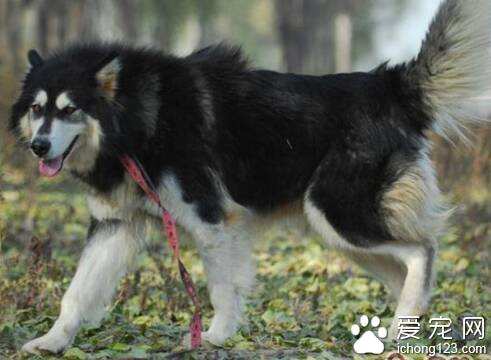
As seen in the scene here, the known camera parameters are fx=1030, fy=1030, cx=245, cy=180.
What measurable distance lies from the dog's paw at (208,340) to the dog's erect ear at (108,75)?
1.60 metres

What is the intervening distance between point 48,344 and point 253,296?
2.93 meters

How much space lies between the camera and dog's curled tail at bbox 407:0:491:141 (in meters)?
6.92

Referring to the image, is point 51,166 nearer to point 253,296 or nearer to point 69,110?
point 69,110

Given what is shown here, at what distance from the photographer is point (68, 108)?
632 cm

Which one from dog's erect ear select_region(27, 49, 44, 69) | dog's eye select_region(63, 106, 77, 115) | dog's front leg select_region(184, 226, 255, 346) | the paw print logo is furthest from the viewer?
dog's erect ear select_region(27, 49, 44, 69)

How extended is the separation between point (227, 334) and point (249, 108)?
4.91 feet

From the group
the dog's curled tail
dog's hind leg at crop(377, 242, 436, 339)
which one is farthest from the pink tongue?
the dog's curled tail

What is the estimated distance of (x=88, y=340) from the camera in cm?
656

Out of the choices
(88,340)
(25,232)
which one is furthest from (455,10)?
(25,232)

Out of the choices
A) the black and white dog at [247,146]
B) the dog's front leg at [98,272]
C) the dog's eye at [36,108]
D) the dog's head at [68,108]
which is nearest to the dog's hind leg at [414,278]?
the black and white dog at [247,146]

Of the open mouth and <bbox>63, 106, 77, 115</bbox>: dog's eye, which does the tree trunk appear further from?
the open mouth

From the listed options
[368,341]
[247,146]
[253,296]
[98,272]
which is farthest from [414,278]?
[253,296]

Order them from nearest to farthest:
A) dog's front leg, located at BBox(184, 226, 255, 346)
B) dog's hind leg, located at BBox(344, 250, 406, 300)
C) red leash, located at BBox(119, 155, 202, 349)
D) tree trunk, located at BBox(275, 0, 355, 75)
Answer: red leash, located at BBox(119, 155, 202, 349) → dog's front leg, located at BBox(184, 226, 255, 346) → dog's hind leg, located at BBox(344, 250, 406, 300) → tree trunk, located at BBox(275, 0, 355, 75)

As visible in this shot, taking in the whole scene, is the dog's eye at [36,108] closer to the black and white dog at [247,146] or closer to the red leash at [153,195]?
the black and white dog at [247,146]
